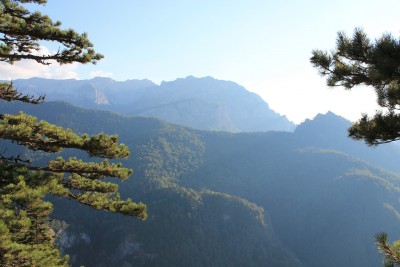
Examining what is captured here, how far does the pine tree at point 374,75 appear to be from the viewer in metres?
7.48

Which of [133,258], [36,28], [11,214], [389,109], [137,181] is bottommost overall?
[133,258]

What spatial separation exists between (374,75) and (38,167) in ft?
33.8

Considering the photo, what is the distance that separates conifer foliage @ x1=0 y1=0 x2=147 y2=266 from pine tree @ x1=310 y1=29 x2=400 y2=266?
6927mm

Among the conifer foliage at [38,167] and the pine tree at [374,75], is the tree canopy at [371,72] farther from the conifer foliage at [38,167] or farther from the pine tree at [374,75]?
the conifer foliage at [38,167]

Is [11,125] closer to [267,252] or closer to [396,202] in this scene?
[267,252]

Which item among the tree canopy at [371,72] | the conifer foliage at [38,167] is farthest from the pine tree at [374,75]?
the conifer foliage at [38,167]

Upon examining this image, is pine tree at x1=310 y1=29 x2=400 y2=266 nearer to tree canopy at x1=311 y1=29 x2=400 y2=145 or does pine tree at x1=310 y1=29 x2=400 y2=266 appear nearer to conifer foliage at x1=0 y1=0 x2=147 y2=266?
tree canopy at x1=311 y1=29 x2=400 y2=145

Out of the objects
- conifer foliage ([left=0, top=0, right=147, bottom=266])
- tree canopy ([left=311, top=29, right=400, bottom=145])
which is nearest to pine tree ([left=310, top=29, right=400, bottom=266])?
tree canopy ([left=311, top=29, right=400, bottom=145])

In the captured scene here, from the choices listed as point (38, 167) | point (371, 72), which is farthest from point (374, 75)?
point (38, 167)

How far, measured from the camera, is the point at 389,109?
841cm

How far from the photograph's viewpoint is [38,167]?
482 inches

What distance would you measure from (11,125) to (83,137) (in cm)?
206

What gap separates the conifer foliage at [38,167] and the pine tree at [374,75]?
22.7ft

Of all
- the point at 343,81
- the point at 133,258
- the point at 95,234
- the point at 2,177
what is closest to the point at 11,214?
the point at 2,177
